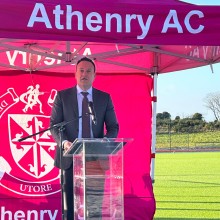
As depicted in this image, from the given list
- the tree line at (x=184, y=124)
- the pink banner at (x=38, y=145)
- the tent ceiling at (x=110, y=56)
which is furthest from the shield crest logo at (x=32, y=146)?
the tree line at (x=184, y=124)

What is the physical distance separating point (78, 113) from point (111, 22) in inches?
48.8

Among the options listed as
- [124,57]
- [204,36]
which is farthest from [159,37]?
[124,57]

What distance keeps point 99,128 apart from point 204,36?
1464 mm

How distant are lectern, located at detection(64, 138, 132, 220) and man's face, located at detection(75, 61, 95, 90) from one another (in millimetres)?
934

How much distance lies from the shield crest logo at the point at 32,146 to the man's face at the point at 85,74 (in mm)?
2711

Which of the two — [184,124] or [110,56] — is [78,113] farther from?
[184,124]

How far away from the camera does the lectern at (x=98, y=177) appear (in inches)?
196

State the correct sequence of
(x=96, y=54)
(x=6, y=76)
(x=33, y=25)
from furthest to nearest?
(x=6, y=76) → (x=96, y=54) → (x=33, y=25)

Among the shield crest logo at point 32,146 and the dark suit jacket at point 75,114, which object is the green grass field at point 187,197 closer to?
the shield crest logo at point 32,146

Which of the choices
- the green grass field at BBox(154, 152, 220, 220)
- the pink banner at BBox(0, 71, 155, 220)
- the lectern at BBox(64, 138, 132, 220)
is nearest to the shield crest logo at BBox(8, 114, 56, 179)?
the pink banner at BBox(0, 71, 155, 220)

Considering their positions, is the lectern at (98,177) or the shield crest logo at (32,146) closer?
the lectern at (98,177)

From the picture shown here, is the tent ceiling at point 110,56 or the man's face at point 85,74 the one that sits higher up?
the tent ceiling at point 110,56

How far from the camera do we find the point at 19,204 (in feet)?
27.3

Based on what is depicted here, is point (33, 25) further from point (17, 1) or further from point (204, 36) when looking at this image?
point (204, 36)
